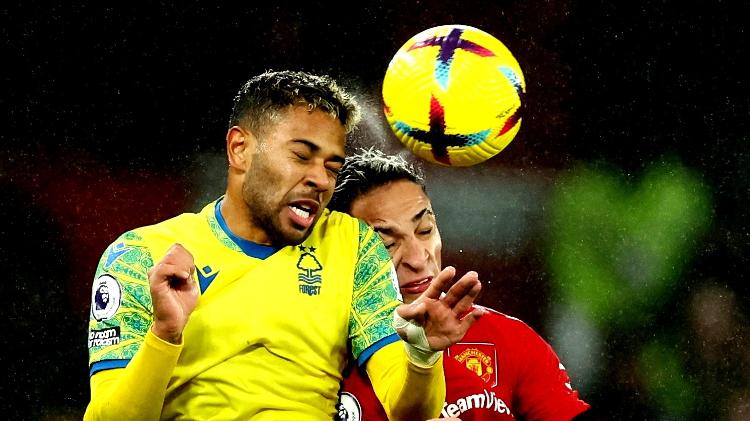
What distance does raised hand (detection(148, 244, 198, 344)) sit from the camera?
5.05 feet

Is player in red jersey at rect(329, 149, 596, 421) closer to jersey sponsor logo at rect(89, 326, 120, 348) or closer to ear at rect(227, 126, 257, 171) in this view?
ear at rect(227, 126, 257, 171)

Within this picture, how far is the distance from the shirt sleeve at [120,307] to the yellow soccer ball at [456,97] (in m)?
0.64

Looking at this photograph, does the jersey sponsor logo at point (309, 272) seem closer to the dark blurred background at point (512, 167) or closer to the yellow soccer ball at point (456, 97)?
the yellow soccer ball at point (456, 97)

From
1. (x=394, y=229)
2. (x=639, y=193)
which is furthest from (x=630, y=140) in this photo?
(x=394, y=229)

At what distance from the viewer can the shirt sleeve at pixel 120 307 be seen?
1.71 meters

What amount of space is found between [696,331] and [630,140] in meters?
0.88

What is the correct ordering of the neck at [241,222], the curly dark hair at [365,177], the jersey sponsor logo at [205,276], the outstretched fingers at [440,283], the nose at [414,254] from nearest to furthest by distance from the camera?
the outstretched fingers at [440,283]
the jersey sponsor logo at [205,276]
the neck at [241,222]
the nose at [414,254]
the curly dark hair at [365,177]

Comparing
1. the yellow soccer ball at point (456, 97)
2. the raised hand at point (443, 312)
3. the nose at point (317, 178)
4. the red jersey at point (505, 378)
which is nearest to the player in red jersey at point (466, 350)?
the red jersey at point (505, 378)

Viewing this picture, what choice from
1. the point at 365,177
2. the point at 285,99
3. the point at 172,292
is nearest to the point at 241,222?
the point at 285,99

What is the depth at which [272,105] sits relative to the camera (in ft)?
6.41

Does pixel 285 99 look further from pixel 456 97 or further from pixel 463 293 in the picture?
pixel 463 293

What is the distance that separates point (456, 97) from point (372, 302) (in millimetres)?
476

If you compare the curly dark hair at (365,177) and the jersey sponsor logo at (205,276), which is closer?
the jersey sponsor logo at (205,276)

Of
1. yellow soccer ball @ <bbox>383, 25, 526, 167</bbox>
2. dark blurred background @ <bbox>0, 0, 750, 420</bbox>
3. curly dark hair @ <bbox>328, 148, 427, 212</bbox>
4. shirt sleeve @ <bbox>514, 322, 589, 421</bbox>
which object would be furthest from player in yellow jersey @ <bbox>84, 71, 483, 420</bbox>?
dark blurred background @ <bbox>0, 0, 750, 420</bbox>
